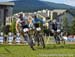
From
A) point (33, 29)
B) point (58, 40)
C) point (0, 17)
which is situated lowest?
point (0, 17)

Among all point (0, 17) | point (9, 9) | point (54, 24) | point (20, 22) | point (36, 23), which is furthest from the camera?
point (9, 9)

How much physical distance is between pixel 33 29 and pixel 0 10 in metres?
93.1

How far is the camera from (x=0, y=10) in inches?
4227

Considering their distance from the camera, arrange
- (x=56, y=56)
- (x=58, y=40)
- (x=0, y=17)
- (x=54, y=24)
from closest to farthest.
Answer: (x=56, y=56), (x=54, y=24), (x=58, y=40), (x=0, y=17)

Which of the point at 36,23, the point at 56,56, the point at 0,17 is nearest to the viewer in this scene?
the point at 56,56

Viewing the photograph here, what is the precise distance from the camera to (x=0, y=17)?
344 ft

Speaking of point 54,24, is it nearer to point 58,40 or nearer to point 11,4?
point 58,40

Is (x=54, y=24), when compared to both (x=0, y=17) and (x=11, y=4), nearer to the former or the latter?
(x=0, y=17)

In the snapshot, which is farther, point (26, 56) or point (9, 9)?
point (9, 9)

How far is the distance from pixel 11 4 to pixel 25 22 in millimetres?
101532

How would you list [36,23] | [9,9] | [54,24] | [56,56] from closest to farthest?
[56,56] → [36,23] → [54,24] → [9,9]

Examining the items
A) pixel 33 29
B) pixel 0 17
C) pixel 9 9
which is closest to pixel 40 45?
pixel 33 29

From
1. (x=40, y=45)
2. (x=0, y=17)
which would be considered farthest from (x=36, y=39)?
(x=0, y=17)

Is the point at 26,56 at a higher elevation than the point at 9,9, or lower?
higher
